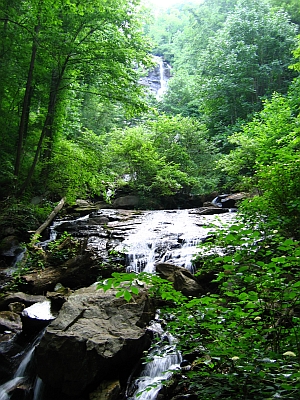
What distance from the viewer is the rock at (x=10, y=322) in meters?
5.69

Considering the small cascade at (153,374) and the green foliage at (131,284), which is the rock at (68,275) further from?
the green foliage at (131,284)

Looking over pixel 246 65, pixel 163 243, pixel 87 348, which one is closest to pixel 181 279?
pixel 87 348

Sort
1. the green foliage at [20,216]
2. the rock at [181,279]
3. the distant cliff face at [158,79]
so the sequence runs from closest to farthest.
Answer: the rock at [181,279]
the green foliage at [20,216]
the distant cliff face at [158,79]

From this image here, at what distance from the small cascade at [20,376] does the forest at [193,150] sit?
2.46 m

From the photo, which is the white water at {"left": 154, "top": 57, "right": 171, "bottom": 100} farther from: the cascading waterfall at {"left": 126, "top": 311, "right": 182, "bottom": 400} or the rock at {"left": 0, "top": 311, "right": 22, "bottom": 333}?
the cascading waterfall at {"left": 126, "top": 311, "right": 182, "bottom": 400}

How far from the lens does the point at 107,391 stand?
4102mm

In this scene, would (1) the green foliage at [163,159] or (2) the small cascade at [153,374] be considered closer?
(2) the small cascade at [153,374]

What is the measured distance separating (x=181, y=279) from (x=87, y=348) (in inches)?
104

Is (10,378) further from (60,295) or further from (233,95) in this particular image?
(233,95)

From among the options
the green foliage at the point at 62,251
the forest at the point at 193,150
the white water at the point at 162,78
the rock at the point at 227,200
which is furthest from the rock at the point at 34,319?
the white water at the point at 162,78

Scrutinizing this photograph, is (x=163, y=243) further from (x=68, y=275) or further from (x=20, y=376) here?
(x=20, y=376)

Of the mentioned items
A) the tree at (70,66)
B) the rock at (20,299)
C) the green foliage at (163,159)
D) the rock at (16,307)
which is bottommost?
the rock at (16,307)

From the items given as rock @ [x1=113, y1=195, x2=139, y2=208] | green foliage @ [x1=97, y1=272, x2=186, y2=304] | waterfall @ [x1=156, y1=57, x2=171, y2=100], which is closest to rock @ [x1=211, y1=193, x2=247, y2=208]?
rock @ [x1=113, y1=195, x2=139, y2=208]

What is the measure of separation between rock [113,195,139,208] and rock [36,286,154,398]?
11.0 metres
